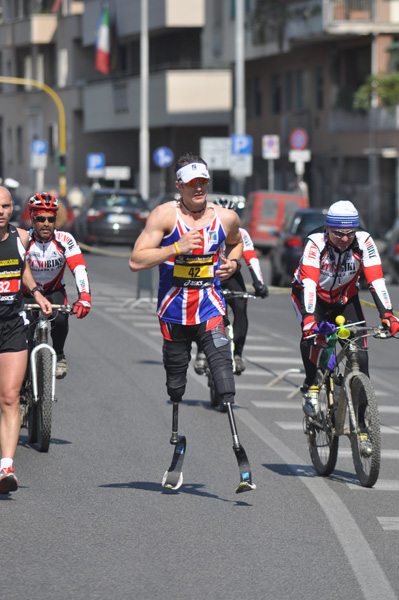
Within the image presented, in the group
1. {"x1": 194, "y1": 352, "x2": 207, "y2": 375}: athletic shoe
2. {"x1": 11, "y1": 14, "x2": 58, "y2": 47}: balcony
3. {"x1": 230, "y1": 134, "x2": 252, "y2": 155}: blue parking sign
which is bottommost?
{"x1": 194, "y1": 352, "x2": 207, "y2": 375}: athletic shoe

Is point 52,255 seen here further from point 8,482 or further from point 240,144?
point 240,144

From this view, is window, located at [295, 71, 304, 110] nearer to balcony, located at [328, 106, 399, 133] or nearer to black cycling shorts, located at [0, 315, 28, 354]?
balcony, located at [328, 106, 399, 133]

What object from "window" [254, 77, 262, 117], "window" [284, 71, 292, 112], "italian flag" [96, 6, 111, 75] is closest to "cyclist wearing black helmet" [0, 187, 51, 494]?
"window" [284, 71, 292, 112]

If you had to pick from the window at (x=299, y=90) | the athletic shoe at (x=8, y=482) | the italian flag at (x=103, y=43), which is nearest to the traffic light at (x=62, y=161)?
the window at (x=299, y=90)

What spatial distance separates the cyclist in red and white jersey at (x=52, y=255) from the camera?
34.1ft

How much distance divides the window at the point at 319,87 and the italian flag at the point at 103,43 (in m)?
19.4

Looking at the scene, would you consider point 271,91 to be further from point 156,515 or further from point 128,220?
point 156,515

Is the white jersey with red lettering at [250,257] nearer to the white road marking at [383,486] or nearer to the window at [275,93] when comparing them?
the white road marking at [383,486]

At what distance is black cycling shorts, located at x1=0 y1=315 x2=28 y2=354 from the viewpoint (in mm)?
8828

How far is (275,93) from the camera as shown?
5709 cm

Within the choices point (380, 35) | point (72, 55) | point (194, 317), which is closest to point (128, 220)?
point (380, 35)

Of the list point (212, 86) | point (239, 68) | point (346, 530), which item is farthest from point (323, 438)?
point (212, 86)

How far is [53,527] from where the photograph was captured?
7.78 metres

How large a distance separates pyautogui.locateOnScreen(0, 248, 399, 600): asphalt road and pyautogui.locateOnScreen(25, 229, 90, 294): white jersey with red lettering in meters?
1.13
